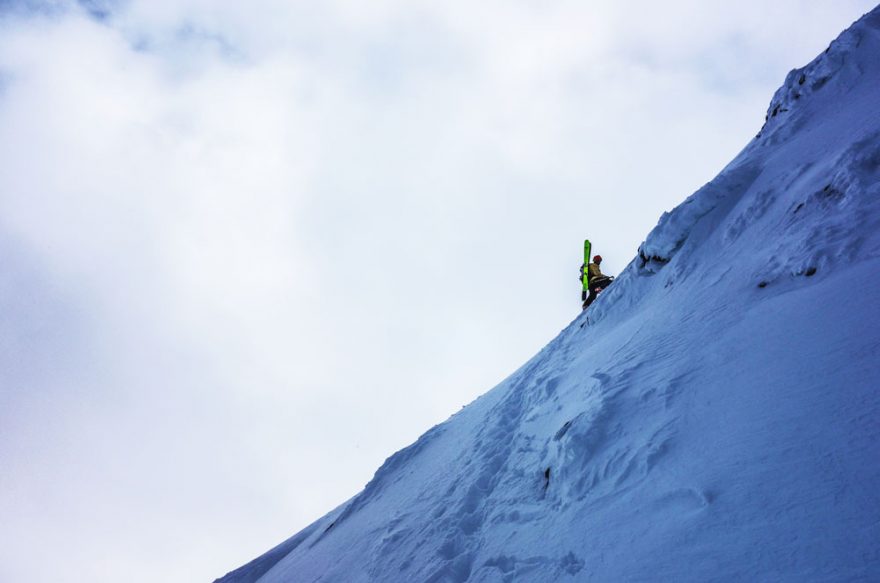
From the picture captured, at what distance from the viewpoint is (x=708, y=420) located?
431cm

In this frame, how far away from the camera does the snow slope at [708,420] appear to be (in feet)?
10.4

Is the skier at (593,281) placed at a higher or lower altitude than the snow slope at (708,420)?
higher

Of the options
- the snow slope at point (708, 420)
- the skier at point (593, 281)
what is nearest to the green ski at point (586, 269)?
the skier at point (593, 281)

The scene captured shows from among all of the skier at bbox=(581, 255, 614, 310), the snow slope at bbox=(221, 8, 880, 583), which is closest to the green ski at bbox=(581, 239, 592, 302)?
the skier at bbox=(581, 255, 614, 310)

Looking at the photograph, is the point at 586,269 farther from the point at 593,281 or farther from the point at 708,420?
the point at 708,420

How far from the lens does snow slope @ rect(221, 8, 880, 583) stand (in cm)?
317

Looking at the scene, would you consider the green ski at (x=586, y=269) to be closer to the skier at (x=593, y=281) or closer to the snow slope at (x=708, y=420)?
the skier at (x=593, y=281)

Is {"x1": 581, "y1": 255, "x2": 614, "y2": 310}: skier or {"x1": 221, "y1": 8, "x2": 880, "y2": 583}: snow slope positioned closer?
{"x1": 221, "y1": 8, "x2": 880, "y2": 583}: snow slope

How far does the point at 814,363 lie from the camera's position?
404cm

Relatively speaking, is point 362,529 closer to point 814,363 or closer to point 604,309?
point 604,309

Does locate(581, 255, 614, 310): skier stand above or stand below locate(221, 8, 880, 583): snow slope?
above

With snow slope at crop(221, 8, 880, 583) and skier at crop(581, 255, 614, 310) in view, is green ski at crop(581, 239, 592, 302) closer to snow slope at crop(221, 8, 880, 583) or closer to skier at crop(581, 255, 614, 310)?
skier at crop(581, 255, 614, 310)

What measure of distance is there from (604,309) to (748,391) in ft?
17.7

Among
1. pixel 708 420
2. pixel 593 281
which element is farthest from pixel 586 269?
pixel 708 420
